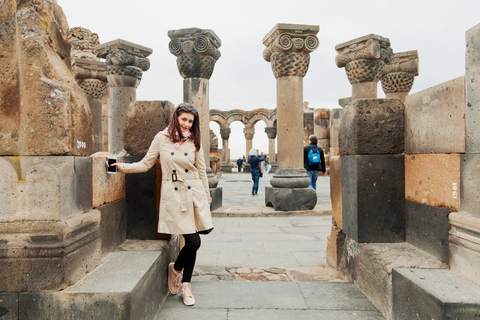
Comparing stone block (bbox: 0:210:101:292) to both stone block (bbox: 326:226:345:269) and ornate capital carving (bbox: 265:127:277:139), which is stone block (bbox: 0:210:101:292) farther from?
ornate capital carving (bbox: 265:127:277:139)

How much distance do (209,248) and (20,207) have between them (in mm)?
2655

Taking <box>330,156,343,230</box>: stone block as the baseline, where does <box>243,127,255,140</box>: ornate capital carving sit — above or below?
above

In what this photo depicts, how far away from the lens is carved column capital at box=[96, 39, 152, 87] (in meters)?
7.86

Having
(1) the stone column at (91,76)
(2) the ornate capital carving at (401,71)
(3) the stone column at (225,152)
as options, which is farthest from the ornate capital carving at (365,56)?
(3) the stone column at (225,152)

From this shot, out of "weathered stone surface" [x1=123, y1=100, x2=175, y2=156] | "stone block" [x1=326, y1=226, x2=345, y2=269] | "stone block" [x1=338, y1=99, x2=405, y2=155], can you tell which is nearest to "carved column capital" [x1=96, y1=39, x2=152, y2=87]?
"weathered stone surface" [x1=123, y1=100, x2=175, y2=156]

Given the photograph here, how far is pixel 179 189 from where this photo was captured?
2.41 metres

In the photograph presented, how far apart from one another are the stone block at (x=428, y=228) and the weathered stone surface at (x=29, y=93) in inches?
90.6

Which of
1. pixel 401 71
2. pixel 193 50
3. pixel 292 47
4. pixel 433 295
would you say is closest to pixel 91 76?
pixel 193 50

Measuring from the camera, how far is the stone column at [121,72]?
7.88m

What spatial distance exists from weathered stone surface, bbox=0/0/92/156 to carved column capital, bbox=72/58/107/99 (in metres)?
8.30

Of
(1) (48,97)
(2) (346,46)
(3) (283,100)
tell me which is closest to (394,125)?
(1) (48,97)

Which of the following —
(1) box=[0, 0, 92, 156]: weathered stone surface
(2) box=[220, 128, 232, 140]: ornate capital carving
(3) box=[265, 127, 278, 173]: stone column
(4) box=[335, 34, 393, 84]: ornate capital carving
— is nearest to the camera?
(1) box=[0, 0, 92, 156]: weathered stone surface

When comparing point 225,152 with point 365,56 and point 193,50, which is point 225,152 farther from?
point 365,56

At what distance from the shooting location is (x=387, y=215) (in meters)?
2.77
